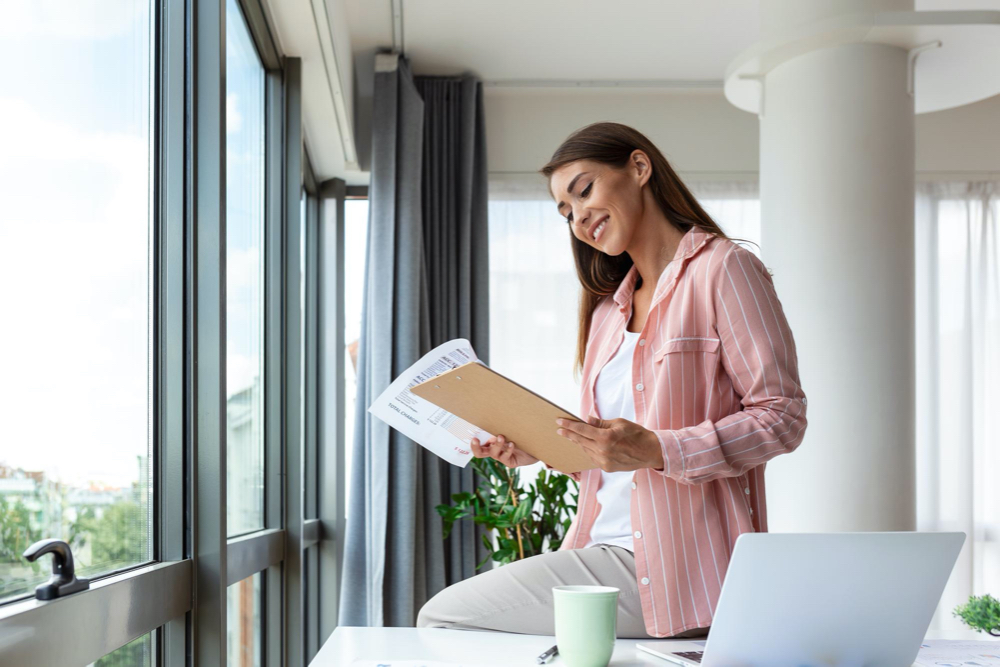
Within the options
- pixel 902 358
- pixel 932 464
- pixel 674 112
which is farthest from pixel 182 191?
pixel 932 464

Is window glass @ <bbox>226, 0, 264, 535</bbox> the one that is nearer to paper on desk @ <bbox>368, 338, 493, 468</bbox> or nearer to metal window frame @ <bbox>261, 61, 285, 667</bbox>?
metal window frame @ <bbox>261, 61, 285, 667</bbox>

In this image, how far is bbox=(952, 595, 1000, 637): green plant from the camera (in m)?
1.19

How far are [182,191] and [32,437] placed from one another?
2.12 feet

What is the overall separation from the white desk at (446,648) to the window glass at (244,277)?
2.83 ft

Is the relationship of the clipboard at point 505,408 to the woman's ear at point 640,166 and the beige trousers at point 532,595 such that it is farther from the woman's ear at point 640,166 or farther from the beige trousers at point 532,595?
the woman's ear at point 640,166

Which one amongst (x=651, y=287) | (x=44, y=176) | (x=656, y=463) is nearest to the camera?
(x=44, y=176)

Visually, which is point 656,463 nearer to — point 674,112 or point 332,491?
point 332,491

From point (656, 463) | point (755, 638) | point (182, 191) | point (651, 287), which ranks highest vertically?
point (182, 191)

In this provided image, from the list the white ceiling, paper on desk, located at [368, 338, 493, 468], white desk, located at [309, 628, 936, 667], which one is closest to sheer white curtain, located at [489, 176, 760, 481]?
the white ceiling

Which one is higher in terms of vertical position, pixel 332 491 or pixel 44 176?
pixel 44 176

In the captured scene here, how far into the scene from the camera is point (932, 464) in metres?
3.77

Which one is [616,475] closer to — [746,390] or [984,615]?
[746,390]

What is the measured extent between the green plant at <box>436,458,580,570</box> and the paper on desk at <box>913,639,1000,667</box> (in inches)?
78.4

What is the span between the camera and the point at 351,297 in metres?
3.71
